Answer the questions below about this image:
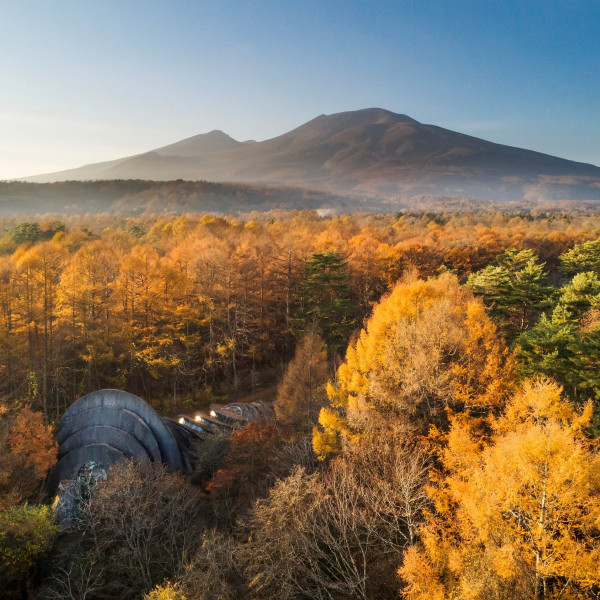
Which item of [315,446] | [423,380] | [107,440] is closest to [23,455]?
[107,440]

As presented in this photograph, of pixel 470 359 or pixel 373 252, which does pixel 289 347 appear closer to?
pixel 373 252

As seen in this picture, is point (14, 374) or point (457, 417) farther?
point (14, 374)

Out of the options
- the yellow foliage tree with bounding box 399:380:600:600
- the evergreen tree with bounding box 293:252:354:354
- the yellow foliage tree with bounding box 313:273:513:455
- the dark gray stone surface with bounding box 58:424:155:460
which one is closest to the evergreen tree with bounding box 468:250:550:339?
the evergreen tree with bounding box 293:252:354:354

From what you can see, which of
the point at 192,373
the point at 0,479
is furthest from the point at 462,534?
the point at 192,373

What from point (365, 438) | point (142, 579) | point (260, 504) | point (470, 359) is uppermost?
point (470, 359)

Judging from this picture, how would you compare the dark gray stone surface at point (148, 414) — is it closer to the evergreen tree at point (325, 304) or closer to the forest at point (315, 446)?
the forest at point (315, 446)

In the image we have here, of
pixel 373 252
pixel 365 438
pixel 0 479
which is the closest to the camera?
pixel 0 479
